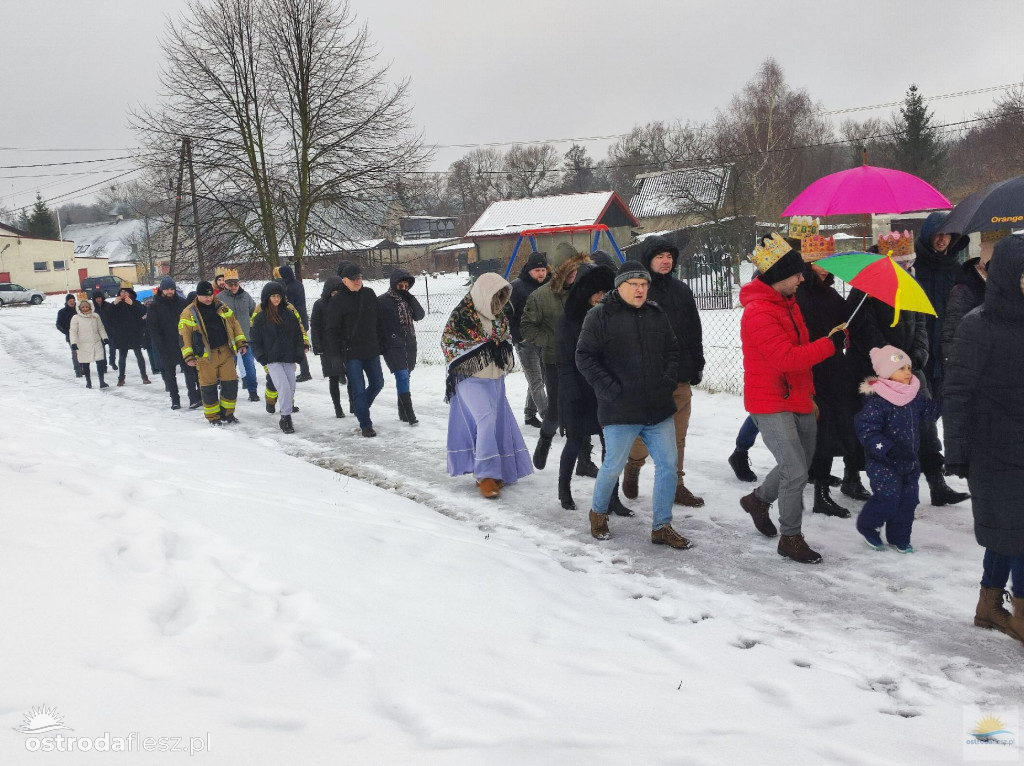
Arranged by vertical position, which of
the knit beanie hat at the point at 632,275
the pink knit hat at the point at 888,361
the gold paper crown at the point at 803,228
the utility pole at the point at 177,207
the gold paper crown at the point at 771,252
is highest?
the utility pole at the point at 177,207

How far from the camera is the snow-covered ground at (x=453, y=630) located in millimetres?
2566

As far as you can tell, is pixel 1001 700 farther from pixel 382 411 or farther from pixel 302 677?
pixel 382 411

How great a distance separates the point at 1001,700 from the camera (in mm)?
3301

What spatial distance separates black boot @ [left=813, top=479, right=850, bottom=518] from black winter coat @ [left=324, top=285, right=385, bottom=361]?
5.32m

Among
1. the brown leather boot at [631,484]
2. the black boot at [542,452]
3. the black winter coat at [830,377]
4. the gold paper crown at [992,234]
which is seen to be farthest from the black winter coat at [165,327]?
the gold paper crown at [992,234]

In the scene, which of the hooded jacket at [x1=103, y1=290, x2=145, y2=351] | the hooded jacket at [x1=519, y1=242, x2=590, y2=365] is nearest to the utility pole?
the hooded jacket at [x1=103, y1=290, x2=145, y2=351]

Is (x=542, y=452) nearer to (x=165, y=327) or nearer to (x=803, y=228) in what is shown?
(x=803, y=228)

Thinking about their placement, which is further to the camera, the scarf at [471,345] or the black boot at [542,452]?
the black boot at [542,452]

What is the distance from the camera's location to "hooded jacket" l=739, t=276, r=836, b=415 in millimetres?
4738

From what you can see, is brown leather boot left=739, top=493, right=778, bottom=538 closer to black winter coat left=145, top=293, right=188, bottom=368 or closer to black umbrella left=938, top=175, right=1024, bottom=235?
black umbrella left=938, top=175, right=1024, bottom=235

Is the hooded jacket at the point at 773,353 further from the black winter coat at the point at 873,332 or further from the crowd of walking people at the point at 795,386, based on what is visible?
the black winter coat at the point at 873,332

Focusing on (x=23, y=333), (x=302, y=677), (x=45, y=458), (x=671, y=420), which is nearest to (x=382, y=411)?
(x=45, y=458)

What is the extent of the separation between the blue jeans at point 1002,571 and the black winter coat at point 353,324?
6.79m

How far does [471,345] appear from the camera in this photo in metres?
6.71
